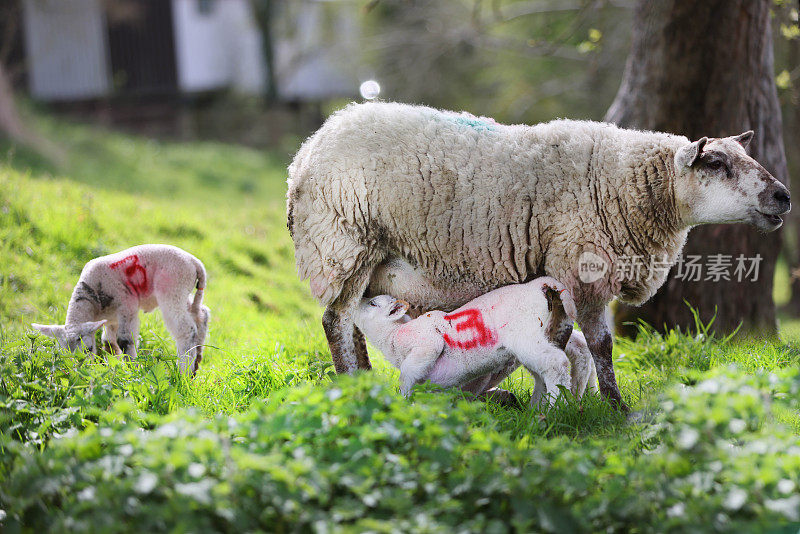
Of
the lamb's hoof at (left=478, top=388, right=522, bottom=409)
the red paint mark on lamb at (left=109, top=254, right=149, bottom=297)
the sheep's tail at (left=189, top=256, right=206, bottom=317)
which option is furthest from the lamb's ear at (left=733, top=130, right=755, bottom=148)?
the red paint mark on lamb at (left=109, top=254, right=149, bottom=297)

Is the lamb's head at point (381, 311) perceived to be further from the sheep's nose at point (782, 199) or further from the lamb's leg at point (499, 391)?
the sheep's nose at point (782, 199)

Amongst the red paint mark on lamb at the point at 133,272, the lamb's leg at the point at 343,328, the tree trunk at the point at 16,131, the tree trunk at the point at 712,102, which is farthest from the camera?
the tree trunk at the point at 16,131

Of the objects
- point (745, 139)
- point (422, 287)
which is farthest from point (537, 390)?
point (745, 139)

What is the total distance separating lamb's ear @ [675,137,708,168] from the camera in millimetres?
3947

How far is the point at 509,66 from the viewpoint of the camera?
65.2 ft

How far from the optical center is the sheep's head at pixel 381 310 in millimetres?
4195

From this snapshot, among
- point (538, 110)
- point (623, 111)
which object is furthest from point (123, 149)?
point (623, 111)

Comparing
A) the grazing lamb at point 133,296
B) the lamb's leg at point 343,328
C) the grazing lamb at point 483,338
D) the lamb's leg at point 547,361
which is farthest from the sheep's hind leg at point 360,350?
the lamb's leg at point 547,361

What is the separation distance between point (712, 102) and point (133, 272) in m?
4.67

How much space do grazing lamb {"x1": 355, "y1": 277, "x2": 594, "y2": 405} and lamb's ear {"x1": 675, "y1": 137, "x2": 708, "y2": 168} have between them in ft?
3.13

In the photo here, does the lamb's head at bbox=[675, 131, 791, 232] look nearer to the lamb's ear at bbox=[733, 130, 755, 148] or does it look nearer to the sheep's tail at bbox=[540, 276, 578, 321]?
the lamb's ear at bbox=[733, 130, 755, 148]

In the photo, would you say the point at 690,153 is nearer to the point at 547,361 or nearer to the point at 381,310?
the point at 547,361

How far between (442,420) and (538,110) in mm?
16521

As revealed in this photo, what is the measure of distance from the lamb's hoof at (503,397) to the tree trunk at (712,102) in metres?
2.43
